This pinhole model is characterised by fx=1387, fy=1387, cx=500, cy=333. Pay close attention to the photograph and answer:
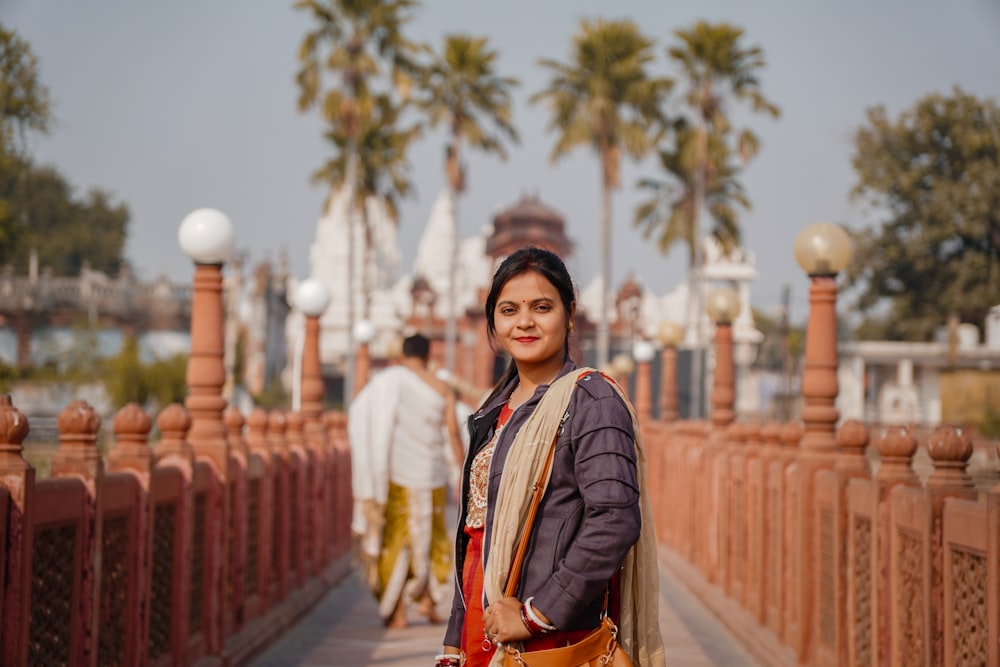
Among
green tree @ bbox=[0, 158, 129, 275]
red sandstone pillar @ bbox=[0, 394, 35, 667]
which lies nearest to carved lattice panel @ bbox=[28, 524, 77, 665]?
red sandstone pillar @ bbox=[0, 394, 35, 667]

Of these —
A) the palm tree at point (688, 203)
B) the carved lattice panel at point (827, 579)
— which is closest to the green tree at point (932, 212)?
the palm tree at point (688, 203)

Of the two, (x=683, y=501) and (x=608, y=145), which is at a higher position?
(x=608, y=145)

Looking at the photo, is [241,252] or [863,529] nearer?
[863,529]

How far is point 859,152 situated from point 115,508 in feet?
133

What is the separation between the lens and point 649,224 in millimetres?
44781

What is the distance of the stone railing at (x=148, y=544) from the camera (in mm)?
4480

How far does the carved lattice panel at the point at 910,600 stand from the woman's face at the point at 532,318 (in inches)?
87.5

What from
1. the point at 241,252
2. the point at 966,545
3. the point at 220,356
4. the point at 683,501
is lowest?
the point at 683,501

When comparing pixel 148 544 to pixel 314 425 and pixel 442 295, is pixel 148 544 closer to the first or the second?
pixel 314 425

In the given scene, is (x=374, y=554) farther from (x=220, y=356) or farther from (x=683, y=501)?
(x=683, y=501)

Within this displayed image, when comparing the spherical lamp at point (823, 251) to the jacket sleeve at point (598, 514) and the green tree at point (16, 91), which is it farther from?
the green tree at point (16, 91)

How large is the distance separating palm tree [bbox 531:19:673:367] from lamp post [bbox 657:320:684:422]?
2025cm

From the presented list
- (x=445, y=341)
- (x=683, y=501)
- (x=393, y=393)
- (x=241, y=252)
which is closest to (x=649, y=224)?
(x=445, y=341)

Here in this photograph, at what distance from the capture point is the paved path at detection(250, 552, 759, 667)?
8.23m
